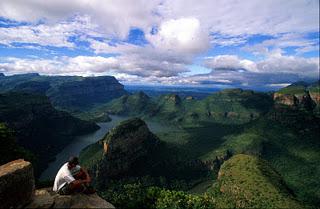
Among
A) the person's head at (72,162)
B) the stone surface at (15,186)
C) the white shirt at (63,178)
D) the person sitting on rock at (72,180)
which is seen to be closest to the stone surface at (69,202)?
the person sitting on rock at (72,180)

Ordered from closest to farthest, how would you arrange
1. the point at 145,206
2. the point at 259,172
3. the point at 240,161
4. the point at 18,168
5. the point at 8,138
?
the point at 18,168
the point at 145,206
the point at 8,138
the point at 259,172
the point at 240,161

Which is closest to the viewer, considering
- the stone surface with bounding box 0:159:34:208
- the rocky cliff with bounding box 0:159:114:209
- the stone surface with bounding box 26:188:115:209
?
the stone surface with bounding box 26:188:115:209

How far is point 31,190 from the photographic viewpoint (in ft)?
88.1

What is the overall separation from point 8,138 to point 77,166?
55260 mm

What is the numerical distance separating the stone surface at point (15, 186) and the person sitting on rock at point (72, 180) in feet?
8.01

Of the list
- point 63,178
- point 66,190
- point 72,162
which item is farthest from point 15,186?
point 72,162

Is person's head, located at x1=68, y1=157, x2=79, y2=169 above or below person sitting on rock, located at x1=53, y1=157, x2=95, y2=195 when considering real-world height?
above

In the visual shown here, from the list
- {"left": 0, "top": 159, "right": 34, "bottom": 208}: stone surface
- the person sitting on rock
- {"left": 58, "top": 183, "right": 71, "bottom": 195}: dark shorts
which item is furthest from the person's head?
{"left": 0, "top": 159, "right": 34, "bottom": 208}: stone surface

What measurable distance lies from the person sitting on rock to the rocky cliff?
1.71ft

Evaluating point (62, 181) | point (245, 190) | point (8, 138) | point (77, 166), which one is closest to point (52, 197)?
point (62, 181)

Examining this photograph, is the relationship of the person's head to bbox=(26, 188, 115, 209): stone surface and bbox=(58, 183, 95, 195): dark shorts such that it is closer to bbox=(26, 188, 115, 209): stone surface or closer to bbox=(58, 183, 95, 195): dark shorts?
bbox=(58, 183, 95, 195): dark shorts

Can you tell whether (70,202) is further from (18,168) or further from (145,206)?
(145,206)

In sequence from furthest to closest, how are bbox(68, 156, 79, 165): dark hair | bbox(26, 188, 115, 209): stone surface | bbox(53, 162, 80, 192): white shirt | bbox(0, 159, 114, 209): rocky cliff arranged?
1. bbox(68, 156, 79, 165): dark hair
2. bbox(53, 162, 80, 192): white shirt
3. bbox(0, 159, 114, 209): rocky cliff
4. bbox(26, 188, 115, 209): stone surface

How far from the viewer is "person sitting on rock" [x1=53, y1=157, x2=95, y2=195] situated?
26312 mm
